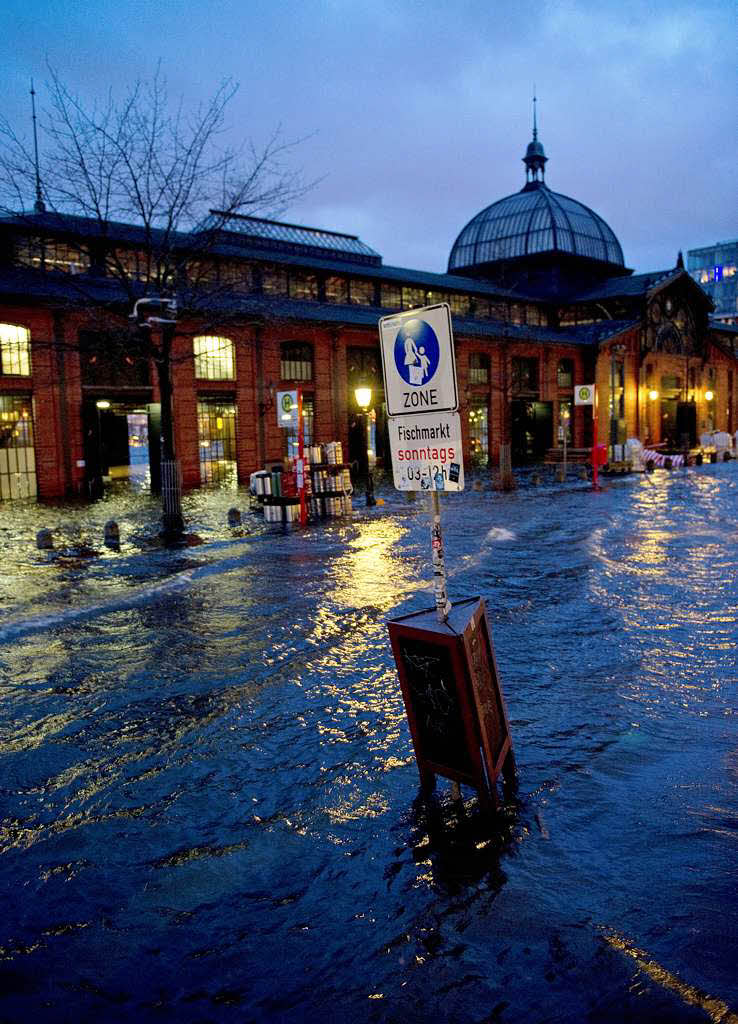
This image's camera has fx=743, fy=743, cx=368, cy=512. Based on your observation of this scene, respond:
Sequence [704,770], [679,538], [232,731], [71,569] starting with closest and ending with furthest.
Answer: [704,770] < [232,731] < [71,569] < [679,538]

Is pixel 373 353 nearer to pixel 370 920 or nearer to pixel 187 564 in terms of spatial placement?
pixel 187 564

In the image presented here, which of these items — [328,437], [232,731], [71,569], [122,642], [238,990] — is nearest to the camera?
[238,990]

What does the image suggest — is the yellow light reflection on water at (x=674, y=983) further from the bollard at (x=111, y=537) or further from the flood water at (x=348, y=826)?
the bollard at (x=111, y=537)

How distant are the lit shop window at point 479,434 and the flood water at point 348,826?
105 ft

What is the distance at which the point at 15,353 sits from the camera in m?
25.0

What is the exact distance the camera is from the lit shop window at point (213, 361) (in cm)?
2970

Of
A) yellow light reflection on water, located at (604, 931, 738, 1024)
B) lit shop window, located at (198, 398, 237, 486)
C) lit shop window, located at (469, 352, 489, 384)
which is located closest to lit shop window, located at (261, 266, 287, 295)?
lit shop window, located at (198, 398, 237, 486)

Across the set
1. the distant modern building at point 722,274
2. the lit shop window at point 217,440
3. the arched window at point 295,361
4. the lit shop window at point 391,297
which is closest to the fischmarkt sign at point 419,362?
the lit shop window at point 217,440

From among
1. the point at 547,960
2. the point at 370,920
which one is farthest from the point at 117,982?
the point at 547,960

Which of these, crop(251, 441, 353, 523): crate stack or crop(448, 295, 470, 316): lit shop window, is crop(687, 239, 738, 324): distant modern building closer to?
crop(448, 295, 470, 316): lit shop window

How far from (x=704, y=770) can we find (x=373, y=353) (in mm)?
33217

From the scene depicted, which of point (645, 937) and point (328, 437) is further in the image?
point (328, 437)

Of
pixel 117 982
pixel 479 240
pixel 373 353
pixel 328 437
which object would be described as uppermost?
pixel 479 240

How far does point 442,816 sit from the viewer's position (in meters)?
4.13
